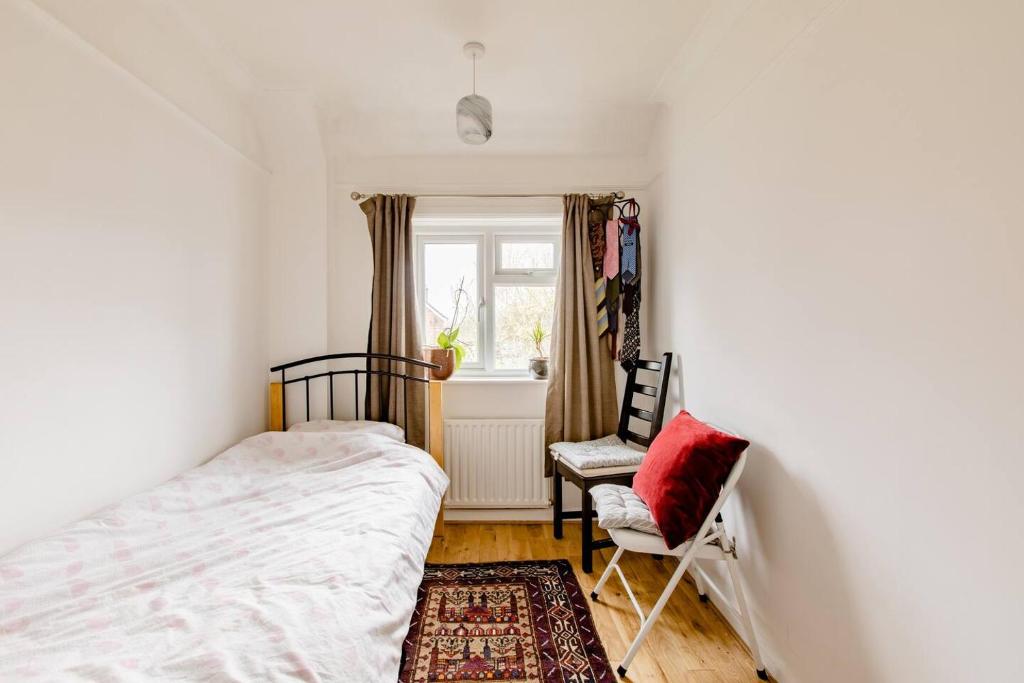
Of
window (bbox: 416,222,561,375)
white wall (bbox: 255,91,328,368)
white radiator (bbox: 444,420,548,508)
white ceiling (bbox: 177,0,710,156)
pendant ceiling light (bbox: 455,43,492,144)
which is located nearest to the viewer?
white ceiling (bbox: 177,0,710,156)

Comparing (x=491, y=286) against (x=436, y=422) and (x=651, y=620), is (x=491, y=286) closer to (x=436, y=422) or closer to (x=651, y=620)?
(x=436, y=422)

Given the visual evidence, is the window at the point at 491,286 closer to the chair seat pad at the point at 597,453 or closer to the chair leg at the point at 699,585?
the chair seat pad at the point at 597,453

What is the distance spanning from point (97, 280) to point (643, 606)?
8.13 ft

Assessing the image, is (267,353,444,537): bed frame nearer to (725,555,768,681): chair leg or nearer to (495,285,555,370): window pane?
(495,285,555,370): window pane

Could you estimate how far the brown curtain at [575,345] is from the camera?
3.03 meters

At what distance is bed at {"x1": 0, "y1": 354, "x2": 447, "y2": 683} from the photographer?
102 centimetres

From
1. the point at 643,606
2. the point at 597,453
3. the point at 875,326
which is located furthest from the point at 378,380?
the point at 875,326

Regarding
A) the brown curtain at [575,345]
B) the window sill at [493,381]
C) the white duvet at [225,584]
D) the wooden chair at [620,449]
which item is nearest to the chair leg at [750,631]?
the wooden chair at [620,449]

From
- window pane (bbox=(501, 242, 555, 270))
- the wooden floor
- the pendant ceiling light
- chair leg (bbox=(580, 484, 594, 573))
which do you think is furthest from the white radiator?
the pendant ceiling light

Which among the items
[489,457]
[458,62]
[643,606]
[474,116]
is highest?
[458,62]

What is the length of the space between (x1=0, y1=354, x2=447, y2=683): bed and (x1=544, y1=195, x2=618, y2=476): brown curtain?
1.13m

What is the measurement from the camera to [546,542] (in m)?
2.90

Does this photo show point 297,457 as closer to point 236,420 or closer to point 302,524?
point 236,420

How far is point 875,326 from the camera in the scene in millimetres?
1272
